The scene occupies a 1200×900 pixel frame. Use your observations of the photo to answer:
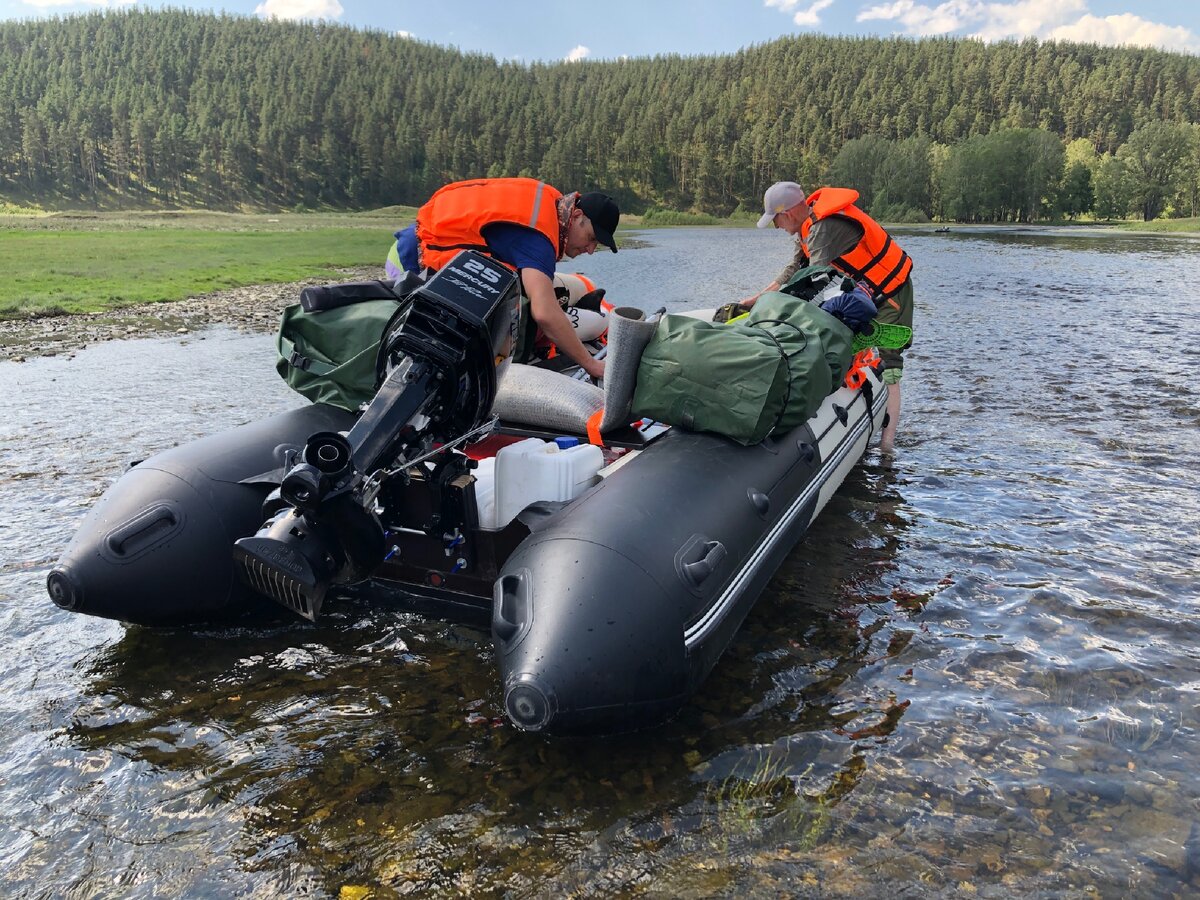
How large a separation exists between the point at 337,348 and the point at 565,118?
509ft

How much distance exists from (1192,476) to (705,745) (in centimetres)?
576

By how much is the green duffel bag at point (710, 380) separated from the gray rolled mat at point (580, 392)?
8 centimetres

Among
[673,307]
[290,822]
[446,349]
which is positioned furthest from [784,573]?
[673,307]

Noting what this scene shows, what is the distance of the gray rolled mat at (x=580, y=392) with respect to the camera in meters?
4.33

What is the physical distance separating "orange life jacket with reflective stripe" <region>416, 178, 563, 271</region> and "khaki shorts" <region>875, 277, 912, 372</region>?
360 centimetres

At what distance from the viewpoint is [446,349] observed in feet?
12.4

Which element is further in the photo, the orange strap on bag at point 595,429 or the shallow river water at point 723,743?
the orange strap on bag at point 595,429

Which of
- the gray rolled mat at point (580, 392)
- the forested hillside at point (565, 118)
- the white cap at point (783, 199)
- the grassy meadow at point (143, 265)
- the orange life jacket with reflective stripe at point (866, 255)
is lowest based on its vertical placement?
the grassy meadow at point (143, 265)

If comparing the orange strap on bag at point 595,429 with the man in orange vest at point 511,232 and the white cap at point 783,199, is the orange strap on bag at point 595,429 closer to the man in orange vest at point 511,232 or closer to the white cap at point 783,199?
the man in orange vest at point 511,232

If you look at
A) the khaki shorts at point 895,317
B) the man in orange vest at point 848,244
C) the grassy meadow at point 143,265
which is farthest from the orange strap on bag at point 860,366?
the grassy meadow at point 143,265

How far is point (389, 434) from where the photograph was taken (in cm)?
361

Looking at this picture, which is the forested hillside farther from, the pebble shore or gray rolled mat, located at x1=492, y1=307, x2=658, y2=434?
gray rolled mat, located at x1=492, y1=307, x2=658, y2=434

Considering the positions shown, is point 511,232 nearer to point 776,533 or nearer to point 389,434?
point 389,434

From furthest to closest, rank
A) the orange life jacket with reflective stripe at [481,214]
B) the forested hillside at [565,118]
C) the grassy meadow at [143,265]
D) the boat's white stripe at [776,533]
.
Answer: the forested hillside at [565,118] < the grassy meadow at [143,265] < the orange life jacket with reflective stripe at [481,214] < the boat's white stripe at [776,533]
